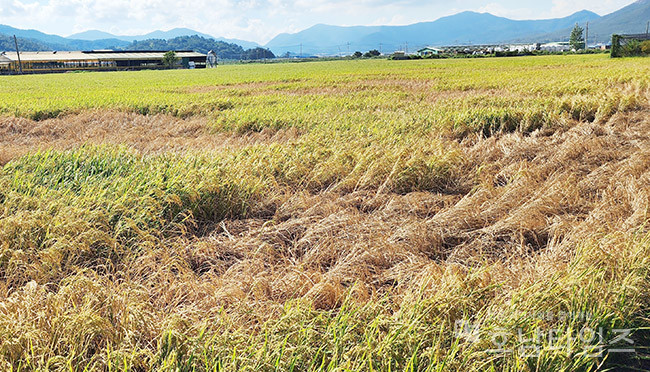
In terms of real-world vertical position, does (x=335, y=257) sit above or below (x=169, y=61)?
below

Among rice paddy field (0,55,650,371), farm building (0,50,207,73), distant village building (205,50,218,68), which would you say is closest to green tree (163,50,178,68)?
farm building (0,50,207,73)

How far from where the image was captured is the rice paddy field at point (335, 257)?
98.0 inches

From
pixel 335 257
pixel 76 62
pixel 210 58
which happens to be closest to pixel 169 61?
pixel 210 58

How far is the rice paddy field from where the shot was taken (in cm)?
249

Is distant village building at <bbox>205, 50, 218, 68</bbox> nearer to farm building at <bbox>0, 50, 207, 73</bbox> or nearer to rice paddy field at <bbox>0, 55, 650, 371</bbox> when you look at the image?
farm building at <bbox>0, 50, 207, 73</bbox>

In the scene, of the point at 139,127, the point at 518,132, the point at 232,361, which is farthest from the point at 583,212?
the point at 139,127

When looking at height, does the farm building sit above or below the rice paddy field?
above

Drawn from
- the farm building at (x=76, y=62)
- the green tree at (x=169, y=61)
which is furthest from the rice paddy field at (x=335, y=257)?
the green tree at (x=169, y=61)

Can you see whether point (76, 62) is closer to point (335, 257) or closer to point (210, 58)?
point (210, 58)

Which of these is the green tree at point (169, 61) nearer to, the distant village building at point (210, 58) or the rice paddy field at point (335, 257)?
the distant village building at point (210, 58)

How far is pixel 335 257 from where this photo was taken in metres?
4.13

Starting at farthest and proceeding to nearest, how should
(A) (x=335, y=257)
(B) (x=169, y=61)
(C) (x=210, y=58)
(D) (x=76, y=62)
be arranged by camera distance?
1. (C) (x=210, y=58)
2. (B) (x=169, y=61)
3. (D) (x=76, y=62)
4. (A) (x=335, y=257)

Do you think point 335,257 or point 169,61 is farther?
point 169,61

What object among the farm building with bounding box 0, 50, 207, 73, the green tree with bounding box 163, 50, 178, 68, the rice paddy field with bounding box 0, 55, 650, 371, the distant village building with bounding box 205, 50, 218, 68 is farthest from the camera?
the distant village building with bounding box 205, 50, 218, 68
